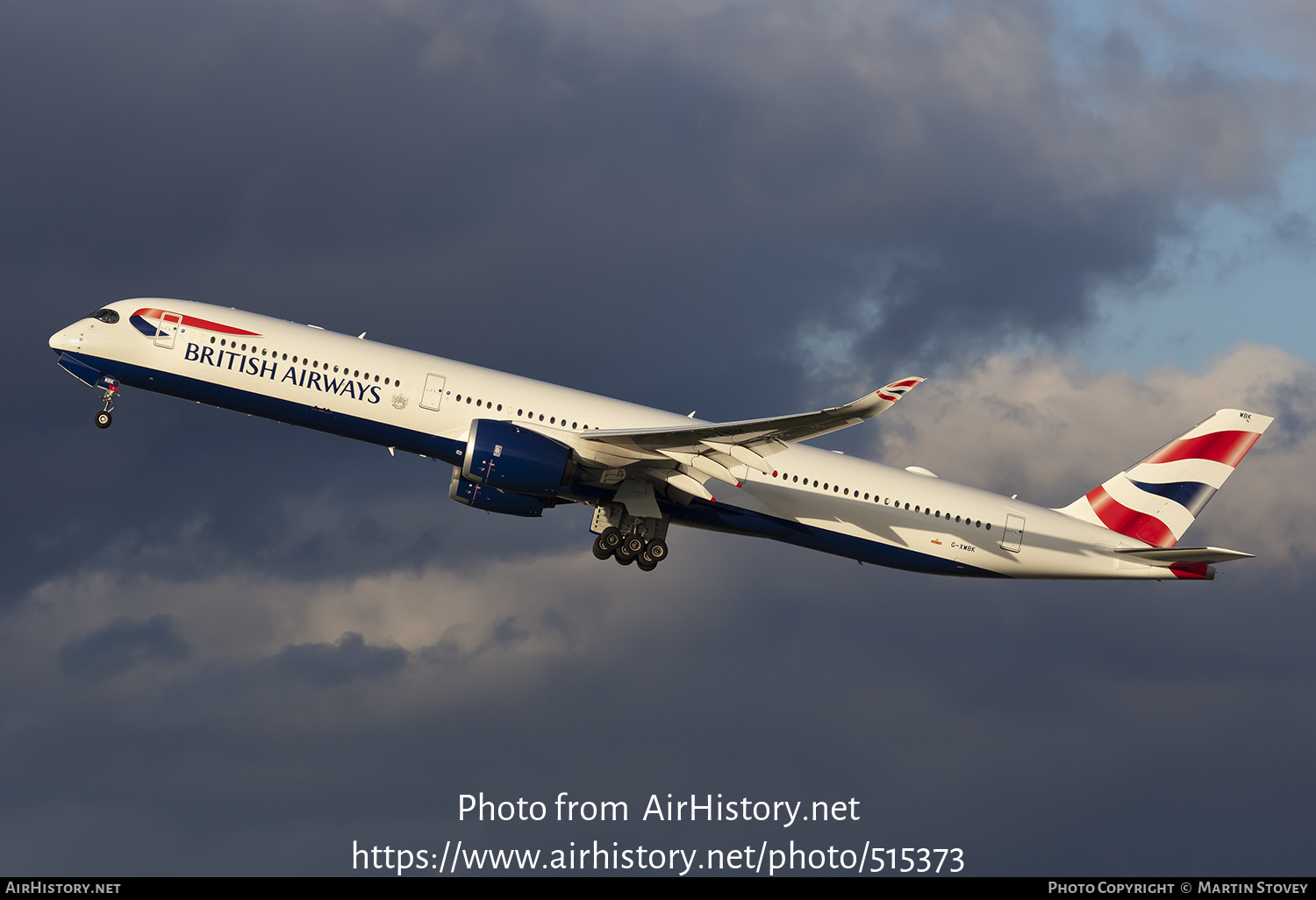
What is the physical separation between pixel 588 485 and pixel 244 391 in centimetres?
1138

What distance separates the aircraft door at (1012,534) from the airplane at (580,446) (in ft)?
0.16

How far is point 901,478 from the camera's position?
1866 inches

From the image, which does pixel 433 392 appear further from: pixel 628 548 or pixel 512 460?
A: pixel 628 548

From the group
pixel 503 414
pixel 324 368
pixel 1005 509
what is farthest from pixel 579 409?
pixel 1005 509

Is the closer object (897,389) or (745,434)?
(897,389)

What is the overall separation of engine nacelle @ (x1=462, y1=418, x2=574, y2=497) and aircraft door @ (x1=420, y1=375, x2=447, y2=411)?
70.8 inches

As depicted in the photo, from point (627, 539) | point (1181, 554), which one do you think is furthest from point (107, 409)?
point (1181, 554)

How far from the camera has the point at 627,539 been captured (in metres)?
45.4

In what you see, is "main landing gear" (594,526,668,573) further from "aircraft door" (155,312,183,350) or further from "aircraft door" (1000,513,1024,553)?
"aircraft door" (155,312,183,350)

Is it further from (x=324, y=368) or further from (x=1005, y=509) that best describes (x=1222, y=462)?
(x=324, y=368)

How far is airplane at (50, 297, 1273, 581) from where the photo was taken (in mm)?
41938

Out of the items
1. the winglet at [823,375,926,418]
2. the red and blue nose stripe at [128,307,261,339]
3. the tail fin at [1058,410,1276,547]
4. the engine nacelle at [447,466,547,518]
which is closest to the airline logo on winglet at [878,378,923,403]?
the winglet at [823,375,926,418]

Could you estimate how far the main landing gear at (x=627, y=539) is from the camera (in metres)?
45.4

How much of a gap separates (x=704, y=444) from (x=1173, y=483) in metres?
20.7
